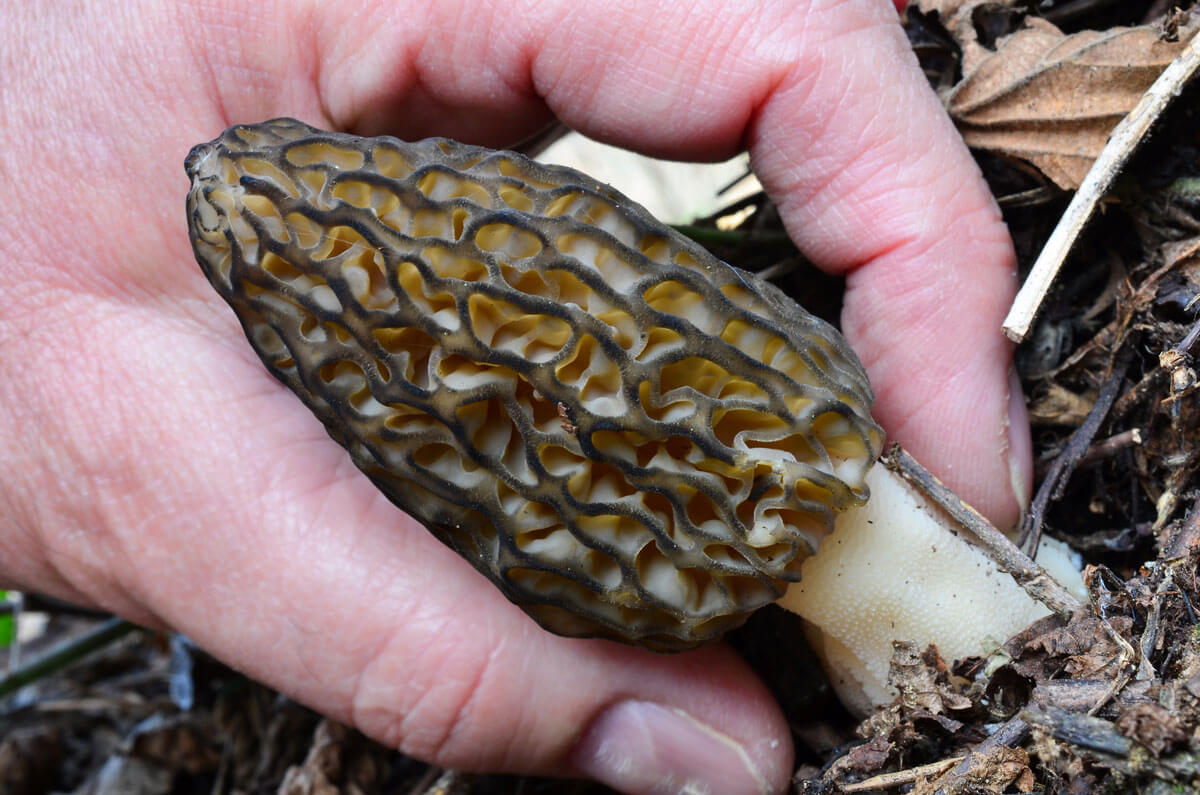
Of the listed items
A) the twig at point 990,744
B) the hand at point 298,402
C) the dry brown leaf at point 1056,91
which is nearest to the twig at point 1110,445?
the hand at point 298,402

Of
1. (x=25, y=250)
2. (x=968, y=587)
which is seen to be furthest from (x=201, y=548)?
(x=968, y=587)

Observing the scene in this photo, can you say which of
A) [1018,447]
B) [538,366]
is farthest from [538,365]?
[1018,447]

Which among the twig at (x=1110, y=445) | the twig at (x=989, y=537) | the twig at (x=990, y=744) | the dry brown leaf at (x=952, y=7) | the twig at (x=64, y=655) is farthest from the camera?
the twig at (x=64, y=655)

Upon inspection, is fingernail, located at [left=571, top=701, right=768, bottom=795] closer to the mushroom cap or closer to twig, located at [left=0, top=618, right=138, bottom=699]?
the mushroom cap

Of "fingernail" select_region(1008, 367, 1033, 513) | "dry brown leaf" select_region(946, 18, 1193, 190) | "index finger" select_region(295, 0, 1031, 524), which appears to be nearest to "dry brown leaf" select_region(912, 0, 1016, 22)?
"dry brown leaf" select_region(946, 18, 1193, 190)

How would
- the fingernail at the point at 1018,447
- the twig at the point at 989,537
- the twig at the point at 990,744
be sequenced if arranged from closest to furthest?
the twig at the point at 990,744 < the twig at the point at 989,537 < the fingernail at the point at 1018,447

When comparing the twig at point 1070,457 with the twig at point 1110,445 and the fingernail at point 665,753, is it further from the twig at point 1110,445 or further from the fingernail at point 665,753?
the fingernail at point 665,753

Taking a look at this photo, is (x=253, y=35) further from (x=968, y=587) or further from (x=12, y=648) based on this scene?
(x=12, y=648)
